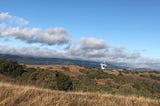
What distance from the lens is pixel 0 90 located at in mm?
10516

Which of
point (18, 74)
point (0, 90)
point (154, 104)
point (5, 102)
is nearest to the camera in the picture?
point (5, 102)

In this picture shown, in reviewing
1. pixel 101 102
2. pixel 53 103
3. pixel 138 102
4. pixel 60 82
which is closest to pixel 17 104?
pixel 53 103

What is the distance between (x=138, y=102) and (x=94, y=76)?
6552cm

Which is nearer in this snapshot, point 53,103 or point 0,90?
point 53,103

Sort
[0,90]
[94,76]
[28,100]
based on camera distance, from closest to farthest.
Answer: [28,100] → [0,90] → [94,76]

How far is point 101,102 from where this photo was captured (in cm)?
1084

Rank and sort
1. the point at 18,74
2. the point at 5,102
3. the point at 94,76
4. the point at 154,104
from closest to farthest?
1. the point at 5,102
2. the point at 154,104
3. the point at 18,74
4. the point at 94,76

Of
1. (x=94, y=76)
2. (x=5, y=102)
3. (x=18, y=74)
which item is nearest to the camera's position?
(x=5, y=102)

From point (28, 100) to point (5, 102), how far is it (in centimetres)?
80

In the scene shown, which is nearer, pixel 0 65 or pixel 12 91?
pixel 12 91

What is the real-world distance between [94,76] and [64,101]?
67227 millimetres

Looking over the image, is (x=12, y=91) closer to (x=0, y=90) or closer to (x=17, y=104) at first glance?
(x=0, y=90)

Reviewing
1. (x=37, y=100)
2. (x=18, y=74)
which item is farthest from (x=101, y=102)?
(x=18, y=74)

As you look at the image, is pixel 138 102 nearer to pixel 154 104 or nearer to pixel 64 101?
pixel 154 104
